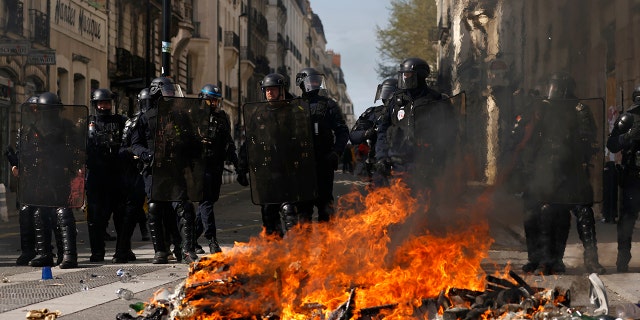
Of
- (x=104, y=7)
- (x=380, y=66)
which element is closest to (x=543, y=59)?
(x=104, y=7)

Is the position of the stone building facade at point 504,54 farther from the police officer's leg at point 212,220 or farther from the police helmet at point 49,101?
the police helmet at point 49,101

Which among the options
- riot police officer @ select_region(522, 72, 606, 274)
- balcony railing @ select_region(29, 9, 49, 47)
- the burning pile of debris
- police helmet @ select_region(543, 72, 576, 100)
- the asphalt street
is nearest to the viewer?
→ the burning pile of debris

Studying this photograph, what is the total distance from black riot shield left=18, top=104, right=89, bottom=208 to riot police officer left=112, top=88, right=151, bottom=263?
414mm

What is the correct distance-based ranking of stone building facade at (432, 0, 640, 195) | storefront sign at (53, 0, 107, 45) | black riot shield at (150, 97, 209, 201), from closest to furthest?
stone building facade at (432, 0, 640, 195), black riot shield at (150, 97, 209, 201), storefront sign at (53, 0, 107, 45)

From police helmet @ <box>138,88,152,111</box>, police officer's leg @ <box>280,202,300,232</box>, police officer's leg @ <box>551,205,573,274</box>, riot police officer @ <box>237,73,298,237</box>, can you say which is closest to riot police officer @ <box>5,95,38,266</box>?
police helmet @ <box>138,88,152,111</box>

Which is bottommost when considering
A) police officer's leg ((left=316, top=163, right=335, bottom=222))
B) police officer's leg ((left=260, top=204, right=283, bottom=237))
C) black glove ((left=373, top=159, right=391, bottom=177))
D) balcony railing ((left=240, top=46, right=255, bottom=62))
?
police officer's leg ((left=260, top=204, right=283, bottom=237))

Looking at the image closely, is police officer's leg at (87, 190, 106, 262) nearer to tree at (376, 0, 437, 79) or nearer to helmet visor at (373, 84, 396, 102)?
helmet visor at (373, 84, 396, 102)

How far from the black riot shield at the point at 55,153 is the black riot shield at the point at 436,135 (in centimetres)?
336

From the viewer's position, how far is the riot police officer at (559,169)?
8.75 meters

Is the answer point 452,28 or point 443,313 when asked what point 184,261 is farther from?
point 443,313

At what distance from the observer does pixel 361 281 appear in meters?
6.06

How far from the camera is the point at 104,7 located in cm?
A: 3322

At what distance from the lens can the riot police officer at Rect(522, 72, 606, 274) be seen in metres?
8.75

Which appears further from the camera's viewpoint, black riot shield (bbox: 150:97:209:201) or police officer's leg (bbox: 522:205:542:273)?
black riot shield (bbox: 150:97:209:201)
